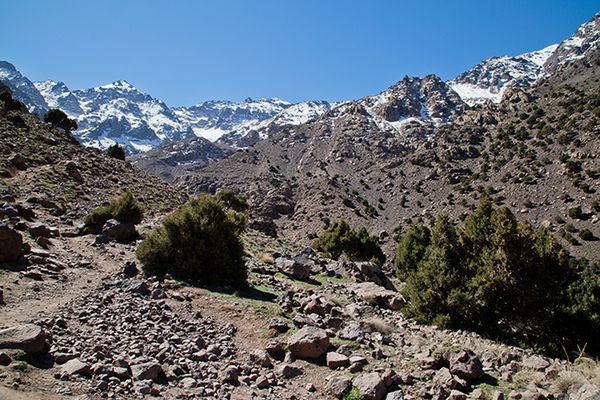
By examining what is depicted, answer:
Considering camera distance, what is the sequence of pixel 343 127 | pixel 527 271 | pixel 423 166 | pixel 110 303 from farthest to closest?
1. pixel 343 127
2. pixel 423 166
3. pixel 527 271
4. pixel 110 303

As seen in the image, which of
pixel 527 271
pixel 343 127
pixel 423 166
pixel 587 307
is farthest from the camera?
pixel 343 127

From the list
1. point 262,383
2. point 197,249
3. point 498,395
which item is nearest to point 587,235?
point 197,249

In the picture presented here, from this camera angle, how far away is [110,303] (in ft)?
35.6

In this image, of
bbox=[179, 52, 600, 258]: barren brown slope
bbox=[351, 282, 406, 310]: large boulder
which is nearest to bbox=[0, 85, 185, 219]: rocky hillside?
bbox=[179, 52, 600, 258]: barren brown slope

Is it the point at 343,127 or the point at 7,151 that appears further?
the point at 343,127

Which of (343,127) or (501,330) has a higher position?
(343,127)

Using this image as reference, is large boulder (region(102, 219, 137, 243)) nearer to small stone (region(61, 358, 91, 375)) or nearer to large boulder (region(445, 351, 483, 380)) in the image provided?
small stone (region(61, 358, 91, 375))

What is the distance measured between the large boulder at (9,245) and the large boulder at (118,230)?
336 inches

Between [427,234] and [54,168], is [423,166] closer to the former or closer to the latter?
[427,234]

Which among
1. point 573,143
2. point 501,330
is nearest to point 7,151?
point 501,330

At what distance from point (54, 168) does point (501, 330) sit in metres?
34.2

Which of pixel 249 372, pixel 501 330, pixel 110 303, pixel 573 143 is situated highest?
pixel 573 143

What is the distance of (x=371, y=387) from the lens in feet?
22.7

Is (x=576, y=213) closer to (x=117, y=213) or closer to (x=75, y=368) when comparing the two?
(x=117, y=213)
